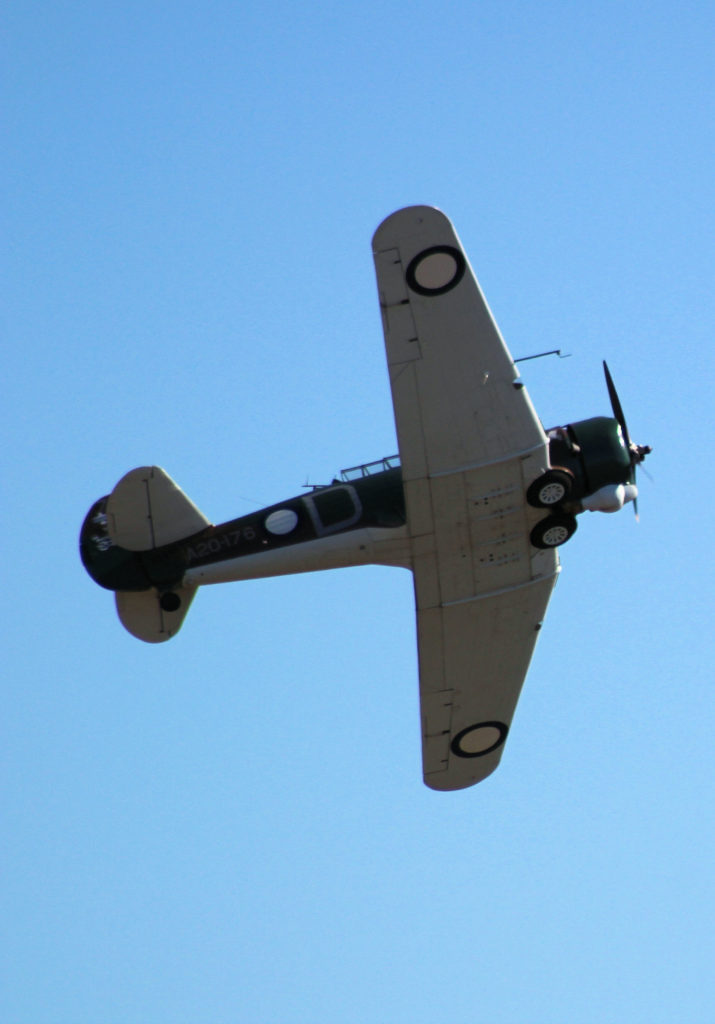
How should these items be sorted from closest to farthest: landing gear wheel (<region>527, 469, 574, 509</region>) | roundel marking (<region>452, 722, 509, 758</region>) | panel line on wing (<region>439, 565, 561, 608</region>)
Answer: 1. landing gear wheel (<region>527, 469, 574, 509</region>)
2. panel line on wing (<region>439, 565, 561, 608</region>)
3. roundel marking (<region>452, 722, 509, 758</region>)

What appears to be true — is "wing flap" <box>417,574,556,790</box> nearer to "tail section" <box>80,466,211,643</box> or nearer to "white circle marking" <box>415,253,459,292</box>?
"tail section" <box>80,466,211,643</box>

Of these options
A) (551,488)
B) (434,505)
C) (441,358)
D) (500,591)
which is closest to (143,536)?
(434,505)

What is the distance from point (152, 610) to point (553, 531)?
12.1 feet

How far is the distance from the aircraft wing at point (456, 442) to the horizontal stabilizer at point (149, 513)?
205 cm

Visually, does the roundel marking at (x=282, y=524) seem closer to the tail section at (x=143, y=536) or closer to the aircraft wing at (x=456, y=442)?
the tail section at (x=143, y=536)

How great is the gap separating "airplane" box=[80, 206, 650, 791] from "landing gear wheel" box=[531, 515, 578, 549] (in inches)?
0.6

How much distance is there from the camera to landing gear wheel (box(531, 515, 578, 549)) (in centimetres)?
1433

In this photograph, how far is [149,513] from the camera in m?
14.5

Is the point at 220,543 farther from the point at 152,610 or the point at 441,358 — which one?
the point at 441,358

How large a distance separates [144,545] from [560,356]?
4.05 meters

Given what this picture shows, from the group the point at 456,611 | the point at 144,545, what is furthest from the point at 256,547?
the point at 456,611

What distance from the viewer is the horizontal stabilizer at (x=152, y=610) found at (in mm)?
14789

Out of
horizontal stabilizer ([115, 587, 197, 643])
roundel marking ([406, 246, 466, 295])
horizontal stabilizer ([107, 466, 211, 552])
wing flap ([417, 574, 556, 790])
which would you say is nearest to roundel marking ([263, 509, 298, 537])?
horizontal stabilizer ([107, 466, 211, 552])

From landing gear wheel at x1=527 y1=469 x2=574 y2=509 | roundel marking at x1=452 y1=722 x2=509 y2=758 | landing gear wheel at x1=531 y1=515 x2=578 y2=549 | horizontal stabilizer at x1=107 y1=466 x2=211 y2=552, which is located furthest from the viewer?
roundel marking at x1=452 y1=722 x2=509 y2=758
